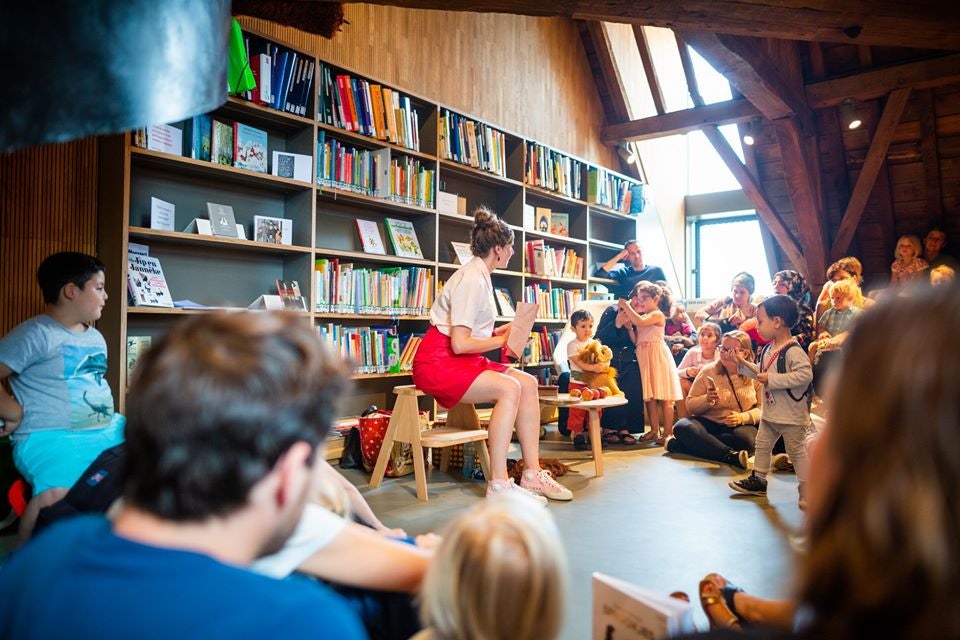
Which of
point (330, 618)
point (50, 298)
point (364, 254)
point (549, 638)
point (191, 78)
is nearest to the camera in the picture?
point (330, 618)

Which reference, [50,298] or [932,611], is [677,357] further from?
[932,611]

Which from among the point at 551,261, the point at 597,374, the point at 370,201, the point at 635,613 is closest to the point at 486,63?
the point at 551,261

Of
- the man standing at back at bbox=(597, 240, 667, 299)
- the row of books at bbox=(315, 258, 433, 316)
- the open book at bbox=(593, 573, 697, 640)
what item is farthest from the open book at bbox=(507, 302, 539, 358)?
the man standing at back at bbox=(597, 240, 667, 299)

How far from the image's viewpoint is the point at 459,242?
16.9 feet

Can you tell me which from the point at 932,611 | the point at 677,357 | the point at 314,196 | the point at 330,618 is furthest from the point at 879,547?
the point at 677,357

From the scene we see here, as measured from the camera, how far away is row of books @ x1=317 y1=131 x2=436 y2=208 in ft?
12.7

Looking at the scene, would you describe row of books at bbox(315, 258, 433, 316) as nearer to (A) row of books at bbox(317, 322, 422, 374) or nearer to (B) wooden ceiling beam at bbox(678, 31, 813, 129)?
(A) row of books at bbox(317, 322, 422, 374)

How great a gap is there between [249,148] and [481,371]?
182 centimetres

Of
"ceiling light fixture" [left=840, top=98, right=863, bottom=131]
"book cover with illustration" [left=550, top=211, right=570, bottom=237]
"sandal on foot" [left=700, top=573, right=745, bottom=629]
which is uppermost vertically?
"ceiling light fixture" [left=840, top=98, right=863, bottom=131]

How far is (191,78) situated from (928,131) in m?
6.75

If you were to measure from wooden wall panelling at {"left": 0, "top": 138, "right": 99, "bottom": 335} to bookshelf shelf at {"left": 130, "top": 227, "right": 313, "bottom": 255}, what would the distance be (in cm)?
24

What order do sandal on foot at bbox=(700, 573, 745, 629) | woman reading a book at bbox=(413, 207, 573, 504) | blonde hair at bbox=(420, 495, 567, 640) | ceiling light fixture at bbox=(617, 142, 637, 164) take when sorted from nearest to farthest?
1. blonde hair at bbox=(420, 495, 567, 640)
2. sandal on foot at bbox=(700, 573, 745, 629)
3. woman reading a book at bbox=(413, 207, 573, 504)
4. ceiling light fixture at bbox=(617, 142, 637, 164)

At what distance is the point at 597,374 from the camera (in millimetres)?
4527

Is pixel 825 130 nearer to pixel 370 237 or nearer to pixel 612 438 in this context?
pixel 612 438
